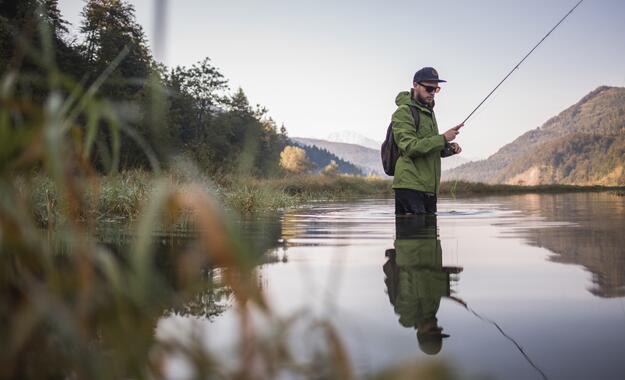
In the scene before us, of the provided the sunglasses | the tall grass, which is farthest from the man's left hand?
the tall grass

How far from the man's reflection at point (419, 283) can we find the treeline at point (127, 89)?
3.47 feet

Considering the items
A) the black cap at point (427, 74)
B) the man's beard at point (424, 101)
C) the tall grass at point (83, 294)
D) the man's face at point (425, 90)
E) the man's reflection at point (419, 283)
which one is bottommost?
the man's reflection at point (419, 283)

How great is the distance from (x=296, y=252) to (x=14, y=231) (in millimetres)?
4226

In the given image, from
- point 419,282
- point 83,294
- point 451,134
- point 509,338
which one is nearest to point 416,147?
point 451,134

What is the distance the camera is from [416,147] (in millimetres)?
8141

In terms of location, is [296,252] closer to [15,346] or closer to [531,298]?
[531,298]

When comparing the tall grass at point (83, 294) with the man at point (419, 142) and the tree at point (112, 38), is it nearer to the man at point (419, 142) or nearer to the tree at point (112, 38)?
the man at point (419, 142)

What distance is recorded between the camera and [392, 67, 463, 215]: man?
822 cm

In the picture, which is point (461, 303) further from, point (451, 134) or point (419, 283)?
point (451, 134)

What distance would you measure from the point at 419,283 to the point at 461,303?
0.58m

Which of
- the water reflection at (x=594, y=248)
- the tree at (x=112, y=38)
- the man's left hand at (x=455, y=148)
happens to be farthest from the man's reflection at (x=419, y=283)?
the tree at (x=112, y=38)

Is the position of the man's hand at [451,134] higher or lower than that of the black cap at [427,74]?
lower

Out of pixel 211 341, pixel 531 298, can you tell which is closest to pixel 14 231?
pixel 211 341

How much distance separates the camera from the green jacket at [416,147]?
820 cm
